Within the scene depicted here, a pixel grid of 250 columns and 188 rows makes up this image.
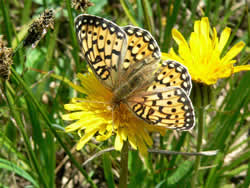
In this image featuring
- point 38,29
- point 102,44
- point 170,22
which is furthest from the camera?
point 170,22

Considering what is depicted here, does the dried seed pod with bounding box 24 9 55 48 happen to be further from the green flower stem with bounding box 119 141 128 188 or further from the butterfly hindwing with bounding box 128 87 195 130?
the green flower stem with bounding box 119 141 128 188

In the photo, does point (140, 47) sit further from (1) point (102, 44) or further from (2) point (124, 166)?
(2) point (124, 166)

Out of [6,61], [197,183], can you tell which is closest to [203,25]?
[197,183]

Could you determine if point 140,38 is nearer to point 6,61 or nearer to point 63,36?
point 6,61

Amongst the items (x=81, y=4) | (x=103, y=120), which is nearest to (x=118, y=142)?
(x=103, y=120)

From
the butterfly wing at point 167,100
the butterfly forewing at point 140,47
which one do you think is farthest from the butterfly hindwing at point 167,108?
the butterfly forewing at point 140,47
